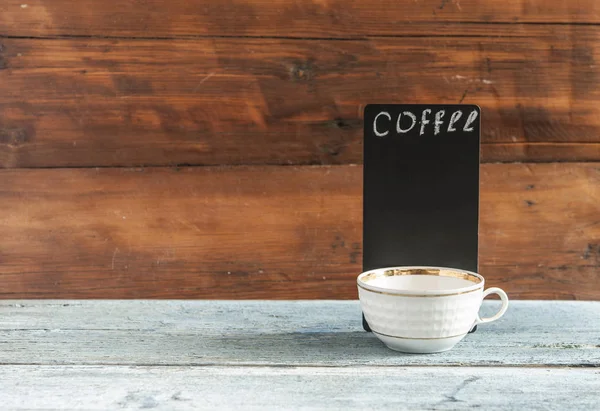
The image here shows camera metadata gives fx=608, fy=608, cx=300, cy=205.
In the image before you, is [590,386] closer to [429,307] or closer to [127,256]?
[429,307]

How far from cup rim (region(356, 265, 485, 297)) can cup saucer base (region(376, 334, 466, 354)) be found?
59 mm

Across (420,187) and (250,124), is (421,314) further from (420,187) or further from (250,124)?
(250,124)

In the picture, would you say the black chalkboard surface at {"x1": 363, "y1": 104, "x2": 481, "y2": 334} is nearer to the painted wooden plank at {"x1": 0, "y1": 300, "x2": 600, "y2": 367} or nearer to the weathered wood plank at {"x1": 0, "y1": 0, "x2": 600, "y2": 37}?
the painted wooden plank at {"x1": 0, "y1": 300, "x2": 600, "y2": 367}

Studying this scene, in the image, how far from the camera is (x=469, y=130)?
779mm

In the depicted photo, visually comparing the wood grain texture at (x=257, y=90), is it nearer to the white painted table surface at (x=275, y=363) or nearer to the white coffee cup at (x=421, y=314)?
the white painted table surface at (x=275, y=363)

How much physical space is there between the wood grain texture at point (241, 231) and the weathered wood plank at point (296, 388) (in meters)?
0.37

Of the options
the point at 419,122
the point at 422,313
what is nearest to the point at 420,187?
the point at 419,122

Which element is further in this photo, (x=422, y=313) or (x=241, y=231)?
(x=241, y=231)

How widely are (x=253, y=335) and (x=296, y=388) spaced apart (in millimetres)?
181

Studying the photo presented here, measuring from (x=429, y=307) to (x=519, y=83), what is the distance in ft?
1.69

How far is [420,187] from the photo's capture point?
793mm

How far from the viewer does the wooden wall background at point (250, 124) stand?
3.21 feet

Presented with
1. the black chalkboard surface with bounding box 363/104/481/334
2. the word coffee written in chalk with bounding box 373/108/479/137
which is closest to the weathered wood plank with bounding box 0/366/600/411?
the black chalkboard surface with bounding box 363/104/481/334

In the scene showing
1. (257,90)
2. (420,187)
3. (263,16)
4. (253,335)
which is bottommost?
(253,335)
